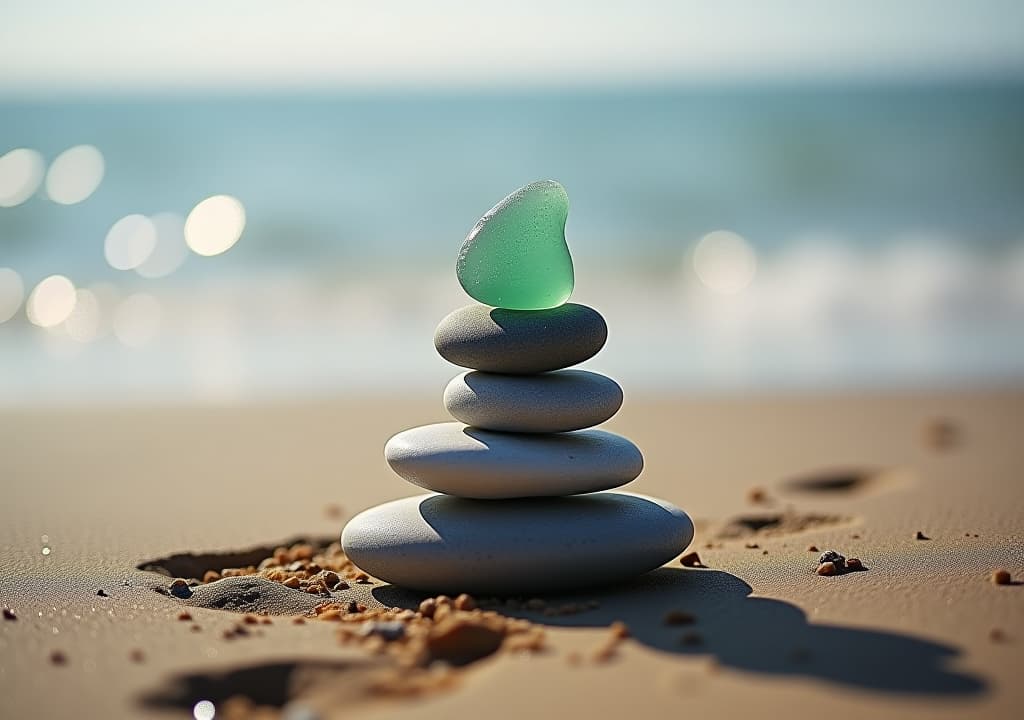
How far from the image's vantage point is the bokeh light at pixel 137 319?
9859 millimetres

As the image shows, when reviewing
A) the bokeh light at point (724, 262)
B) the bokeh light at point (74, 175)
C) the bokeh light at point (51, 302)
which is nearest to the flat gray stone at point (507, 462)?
the bokeh light at point (51, 302)

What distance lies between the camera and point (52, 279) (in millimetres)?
12070

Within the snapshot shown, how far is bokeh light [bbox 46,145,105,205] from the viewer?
644 inches

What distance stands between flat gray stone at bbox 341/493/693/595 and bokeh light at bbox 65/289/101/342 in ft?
22.4

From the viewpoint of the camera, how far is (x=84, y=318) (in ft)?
34.5

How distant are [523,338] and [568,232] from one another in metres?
11.5

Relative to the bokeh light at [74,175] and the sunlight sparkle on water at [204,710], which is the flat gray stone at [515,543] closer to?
the sunlight sparkle on water at [204,710]

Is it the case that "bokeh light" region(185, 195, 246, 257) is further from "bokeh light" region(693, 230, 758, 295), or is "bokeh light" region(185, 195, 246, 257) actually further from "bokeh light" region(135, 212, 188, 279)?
"bokeh light" region(693, 230, 758, 295)

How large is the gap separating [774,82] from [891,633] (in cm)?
2474

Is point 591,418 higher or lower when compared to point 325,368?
lower

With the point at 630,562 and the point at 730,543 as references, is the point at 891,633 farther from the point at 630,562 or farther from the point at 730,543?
the point at 730,543

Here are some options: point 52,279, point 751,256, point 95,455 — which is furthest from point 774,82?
point 95,455

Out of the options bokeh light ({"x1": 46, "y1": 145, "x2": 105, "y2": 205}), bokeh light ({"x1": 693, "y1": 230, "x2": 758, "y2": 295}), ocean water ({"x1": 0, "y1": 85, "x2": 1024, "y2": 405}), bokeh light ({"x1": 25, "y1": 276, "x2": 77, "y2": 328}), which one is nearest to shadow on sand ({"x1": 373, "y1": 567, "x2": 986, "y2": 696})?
ocean water ({"x1": 0, "y1": 85, "x2": 1024, "y2": 405})

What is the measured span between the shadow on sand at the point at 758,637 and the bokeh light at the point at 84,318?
6964 mm
